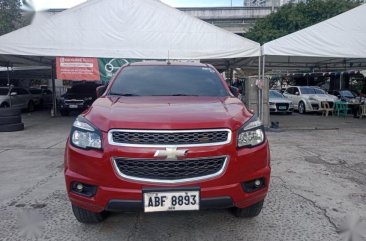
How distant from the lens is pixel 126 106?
151 inches

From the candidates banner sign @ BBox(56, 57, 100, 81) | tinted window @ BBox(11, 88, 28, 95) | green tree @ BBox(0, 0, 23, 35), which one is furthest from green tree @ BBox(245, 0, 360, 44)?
banner sign @ BBox(56, 57, 100, 81)

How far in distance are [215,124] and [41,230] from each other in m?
2.23

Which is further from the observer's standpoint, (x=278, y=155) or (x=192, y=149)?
(x=278, y=155)

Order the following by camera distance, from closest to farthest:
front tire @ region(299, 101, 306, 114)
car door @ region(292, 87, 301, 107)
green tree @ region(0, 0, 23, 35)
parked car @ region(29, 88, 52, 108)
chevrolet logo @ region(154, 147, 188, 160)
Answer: chevrolet logo @ region(154, 147, 188, 160), front tire @ region(299, 101, 306, 114), car door @ region(292, 87, 301, 107), parked car @ region(29, 88, 52, 108), green tree @ region(0, 0, 23, 35)

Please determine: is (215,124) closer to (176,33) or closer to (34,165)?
(34,165)

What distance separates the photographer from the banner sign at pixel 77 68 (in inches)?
497

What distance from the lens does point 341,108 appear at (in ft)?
66.1

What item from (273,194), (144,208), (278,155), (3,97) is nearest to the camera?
(144,208)

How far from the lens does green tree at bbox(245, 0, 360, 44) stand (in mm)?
32781

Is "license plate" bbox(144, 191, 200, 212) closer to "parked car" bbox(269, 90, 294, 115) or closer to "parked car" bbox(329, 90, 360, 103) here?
"parked car" bbox(269, 90, 294, 115)

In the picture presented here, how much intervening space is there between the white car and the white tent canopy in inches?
396

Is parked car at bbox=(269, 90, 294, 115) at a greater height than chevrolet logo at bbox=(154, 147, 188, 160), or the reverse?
chevrolet logo at bbox=(154, 147, 188, 160)

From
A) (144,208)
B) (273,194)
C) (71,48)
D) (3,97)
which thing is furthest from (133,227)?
(3,97)

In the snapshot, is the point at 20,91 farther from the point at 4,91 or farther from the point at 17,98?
the point at 4,91
